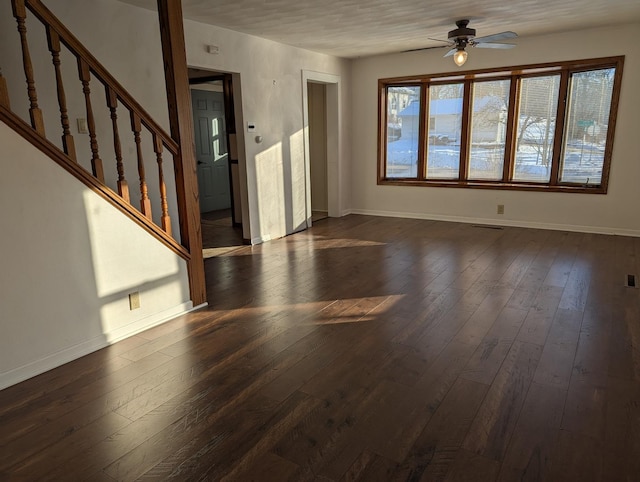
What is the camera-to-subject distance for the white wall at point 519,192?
18.2 feet

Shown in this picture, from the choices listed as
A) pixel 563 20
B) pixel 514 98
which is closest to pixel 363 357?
pixel 563 20

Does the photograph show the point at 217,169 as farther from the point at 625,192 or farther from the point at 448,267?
the point at 625,192

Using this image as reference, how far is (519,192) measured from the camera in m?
6.42

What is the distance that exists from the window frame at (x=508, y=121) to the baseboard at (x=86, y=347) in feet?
15.7

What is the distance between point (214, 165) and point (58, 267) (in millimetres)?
5864

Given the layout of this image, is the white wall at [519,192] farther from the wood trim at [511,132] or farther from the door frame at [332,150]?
the door frame at [332,150]

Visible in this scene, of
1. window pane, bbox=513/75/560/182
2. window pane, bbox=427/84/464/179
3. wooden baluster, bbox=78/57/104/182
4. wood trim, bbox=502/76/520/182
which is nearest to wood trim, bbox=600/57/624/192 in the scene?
window pane, bbox=513/75/560/182

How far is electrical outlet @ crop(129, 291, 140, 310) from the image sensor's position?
3.14 meters

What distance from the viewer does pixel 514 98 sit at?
6.28 metres

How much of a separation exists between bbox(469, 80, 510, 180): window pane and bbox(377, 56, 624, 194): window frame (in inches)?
2.6

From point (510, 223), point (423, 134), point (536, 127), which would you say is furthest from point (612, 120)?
point (423, 134)

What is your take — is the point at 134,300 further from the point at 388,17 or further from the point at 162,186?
the point at 388,17

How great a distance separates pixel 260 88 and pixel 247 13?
1.24 m

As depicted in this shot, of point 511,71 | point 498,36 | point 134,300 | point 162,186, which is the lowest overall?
point 134,300
